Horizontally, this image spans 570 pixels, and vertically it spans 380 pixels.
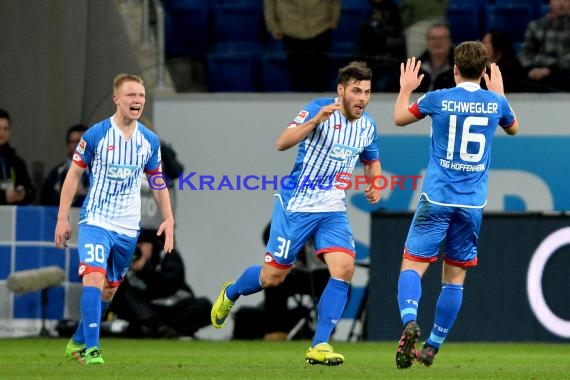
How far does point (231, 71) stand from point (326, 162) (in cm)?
528

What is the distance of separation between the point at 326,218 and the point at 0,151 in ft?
18.4

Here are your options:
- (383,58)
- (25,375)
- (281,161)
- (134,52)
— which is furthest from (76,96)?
(25,375)

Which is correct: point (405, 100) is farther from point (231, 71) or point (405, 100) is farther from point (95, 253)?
point (231, 71)

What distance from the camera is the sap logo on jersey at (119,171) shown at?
376 inches

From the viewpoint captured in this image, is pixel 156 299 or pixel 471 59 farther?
pixel 156 299

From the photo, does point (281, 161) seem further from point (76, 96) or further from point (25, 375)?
point (25, 375)

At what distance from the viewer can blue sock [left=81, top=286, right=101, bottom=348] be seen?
362 inches

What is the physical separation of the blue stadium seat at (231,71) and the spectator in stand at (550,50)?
280 centimetres

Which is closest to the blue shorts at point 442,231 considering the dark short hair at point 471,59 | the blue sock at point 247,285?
the dark short hair at point 471,59

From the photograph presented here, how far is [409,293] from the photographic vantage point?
28.8 ft

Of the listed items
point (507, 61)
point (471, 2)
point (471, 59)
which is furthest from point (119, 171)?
point (471, 2)

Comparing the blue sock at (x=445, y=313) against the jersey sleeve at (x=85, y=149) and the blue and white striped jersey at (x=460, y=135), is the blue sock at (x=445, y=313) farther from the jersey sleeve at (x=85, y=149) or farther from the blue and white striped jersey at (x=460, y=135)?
the jersey sleeve at (x=85, y=149)

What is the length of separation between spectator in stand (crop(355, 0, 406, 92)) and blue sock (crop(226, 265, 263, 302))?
4.75 meters

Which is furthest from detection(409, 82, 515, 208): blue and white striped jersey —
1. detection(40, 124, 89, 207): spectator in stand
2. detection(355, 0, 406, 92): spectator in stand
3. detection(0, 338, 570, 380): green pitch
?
detection(40, 124, 89, 207): spectator in stand
